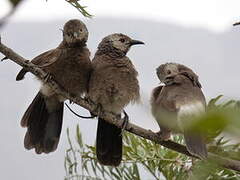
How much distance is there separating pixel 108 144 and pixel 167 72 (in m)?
0.50

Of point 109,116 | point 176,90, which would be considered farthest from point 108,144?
point 176,90

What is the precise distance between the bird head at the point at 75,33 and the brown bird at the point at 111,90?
0.58 ft

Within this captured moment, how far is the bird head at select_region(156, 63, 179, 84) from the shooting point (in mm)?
2697

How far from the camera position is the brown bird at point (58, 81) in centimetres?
267

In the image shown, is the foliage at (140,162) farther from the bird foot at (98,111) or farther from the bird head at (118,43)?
the bird head at (118,43)

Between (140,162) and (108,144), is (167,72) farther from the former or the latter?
(140,162)

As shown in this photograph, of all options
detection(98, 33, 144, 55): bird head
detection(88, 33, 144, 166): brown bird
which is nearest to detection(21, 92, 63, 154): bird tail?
detection(88, 33, 144, 166): brown bird

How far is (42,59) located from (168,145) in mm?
948

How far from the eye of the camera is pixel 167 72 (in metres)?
2.74

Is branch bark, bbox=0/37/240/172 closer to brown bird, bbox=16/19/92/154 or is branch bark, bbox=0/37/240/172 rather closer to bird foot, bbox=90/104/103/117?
bird foot, bbox=90/104/103/117

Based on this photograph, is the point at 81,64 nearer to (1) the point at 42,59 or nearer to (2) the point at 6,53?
(1) the point at 42,59

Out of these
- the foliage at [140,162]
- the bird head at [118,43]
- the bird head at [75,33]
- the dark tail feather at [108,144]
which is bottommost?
the dark tail feather at [108,144]

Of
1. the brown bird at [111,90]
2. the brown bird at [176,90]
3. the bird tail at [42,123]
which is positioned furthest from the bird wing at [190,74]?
the bird tail at [42,123]

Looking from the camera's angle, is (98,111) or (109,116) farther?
(109,116)
